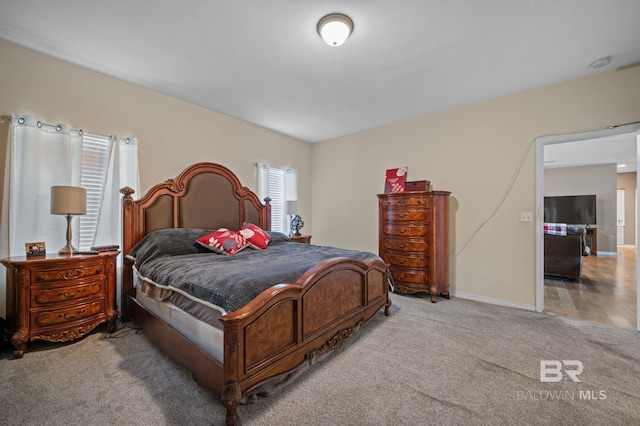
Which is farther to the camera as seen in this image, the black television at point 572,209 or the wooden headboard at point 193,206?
the black television at point 572,209

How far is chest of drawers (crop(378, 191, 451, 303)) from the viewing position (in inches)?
133

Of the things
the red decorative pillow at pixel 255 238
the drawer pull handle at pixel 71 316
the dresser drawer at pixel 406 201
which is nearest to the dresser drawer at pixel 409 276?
the dresser drawer at pixel 406 201

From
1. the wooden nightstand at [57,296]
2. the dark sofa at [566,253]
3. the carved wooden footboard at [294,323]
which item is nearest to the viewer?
the carved wooden footboard at [294,323]

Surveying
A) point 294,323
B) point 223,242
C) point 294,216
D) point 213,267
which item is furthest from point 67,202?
point 294,216

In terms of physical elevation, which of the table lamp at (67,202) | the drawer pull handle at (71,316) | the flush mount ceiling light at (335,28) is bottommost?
the drawer pull handle at (71,316)

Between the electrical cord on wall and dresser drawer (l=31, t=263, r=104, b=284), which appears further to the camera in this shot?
the electrical cord on wall

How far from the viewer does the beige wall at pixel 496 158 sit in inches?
113

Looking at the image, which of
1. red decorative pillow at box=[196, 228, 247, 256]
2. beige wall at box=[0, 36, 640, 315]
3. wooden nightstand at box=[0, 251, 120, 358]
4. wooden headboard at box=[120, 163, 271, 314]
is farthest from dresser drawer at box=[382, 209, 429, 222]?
wooden nightstand at box=[0, 251, 120, 358]

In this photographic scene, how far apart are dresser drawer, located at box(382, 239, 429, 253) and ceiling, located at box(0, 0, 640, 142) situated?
186 centimetres

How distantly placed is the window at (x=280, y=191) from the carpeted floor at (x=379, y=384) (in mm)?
2617

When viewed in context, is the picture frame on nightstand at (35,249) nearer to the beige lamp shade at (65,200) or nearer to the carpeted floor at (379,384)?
the beige lamp shade at (65,200)

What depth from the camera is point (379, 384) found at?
5.72 ft

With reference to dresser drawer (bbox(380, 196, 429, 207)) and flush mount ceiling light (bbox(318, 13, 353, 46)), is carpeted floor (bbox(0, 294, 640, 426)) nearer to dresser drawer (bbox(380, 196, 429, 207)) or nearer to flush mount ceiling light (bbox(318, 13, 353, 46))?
dresser drawer (bbox(380, 196, 429, 207))

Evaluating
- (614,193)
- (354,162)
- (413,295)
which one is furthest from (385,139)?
(614,193)
